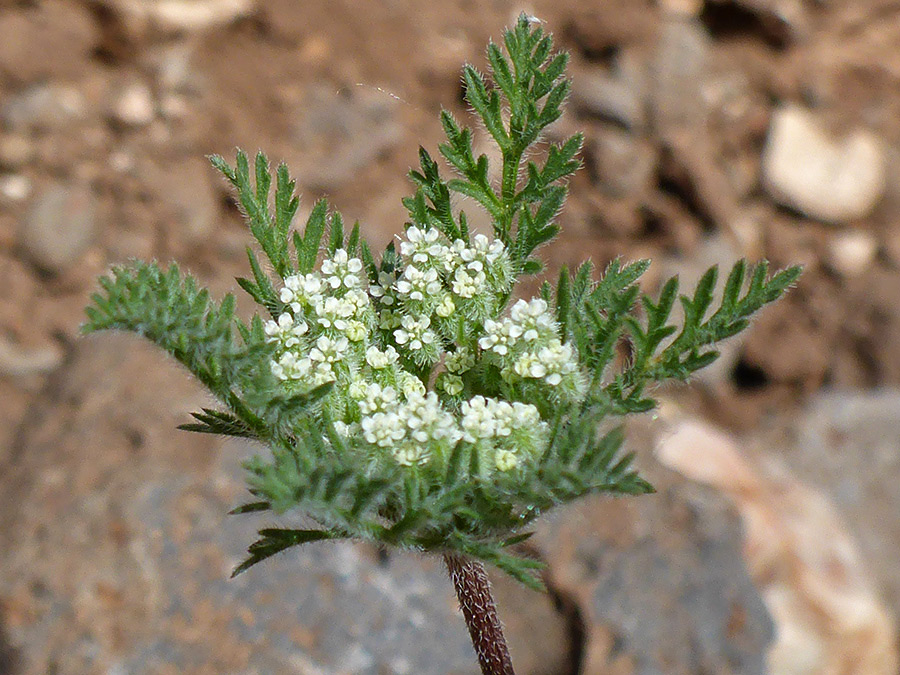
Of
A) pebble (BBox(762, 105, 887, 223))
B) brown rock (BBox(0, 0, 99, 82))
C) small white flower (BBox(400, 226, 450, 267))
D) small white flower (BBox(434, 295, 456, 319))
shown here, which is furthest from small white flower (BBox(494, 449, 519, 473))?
pebble (BBox(762, 105, 887, 223))

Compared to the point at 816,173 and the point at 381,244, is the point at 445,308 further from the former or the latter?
the point at 816,173

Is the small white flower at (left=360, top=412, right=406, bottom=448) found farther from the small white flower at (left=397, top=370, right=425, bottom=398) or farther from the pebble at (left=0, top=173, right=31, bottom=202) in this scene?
the pebble at (left=0, top=173, right=31, bottom=202)

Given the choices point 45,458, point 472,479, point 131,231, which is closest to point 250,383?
point 472,479

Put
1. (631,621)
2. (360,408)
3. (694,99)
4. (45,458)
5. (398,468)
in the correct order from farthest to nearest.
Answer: (694,99) → (45,458) → (631,621) → (360,408) → (398,468)

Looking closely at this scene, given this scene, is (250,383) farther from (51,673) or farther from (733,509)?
(733,509)

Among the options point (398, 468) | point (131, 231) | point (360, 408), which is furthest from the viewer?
point (131, 231)

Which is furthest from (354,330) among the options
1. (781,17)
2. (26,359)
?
(781,17)
